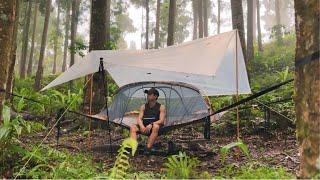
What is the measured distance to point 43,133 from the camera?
7.70 meters

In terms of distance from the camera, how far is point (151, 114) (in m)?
6.25

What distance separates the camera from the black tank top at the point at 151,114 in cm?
621

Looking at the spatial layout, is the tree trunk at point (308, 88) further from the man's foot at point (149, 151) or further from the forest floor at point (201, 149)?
the man's foot at point (149, 151)

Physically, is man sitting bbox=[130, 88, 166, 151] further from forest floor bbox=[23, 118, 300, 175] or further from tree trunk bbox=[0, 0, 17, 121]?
tree trunk bbox=[0, 0, 17, 121]

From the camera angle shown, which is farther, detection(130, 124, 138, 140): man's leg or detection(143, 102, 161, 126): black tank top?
detection(143, 102, 161, 126): black tank top

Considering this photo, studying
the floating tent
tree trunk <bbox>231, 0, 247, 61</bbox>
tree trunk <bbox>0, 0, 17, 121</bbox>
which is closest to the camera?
tree trunk <bbox>0, 0, 17, 121</bbox>

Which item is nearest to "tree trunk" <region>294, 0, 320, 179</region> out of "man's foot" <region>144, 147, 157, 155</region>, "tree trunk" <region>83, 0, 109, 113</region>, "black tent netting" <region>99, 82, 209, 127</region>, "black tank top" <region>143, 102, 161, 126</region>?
"man's foot" <region>144, 147, 157, 155</region>

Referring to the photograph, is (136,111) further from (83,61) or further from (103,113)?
(83,61)

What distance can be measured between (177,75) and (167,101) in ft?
1.63

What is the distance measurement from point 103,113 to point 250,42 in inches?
391

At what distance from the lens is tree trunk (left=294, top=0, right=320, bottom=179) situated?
8.22 feet

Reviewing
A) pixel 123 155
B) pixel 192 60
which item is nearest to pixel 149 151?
pixel 192 60

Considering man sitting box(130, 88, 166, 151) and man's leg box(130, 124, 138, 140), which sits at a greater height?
man sitting box(130, 88, 166, 151)

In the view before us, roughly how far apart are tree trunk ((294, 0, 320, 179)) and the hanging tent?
9.07ft
